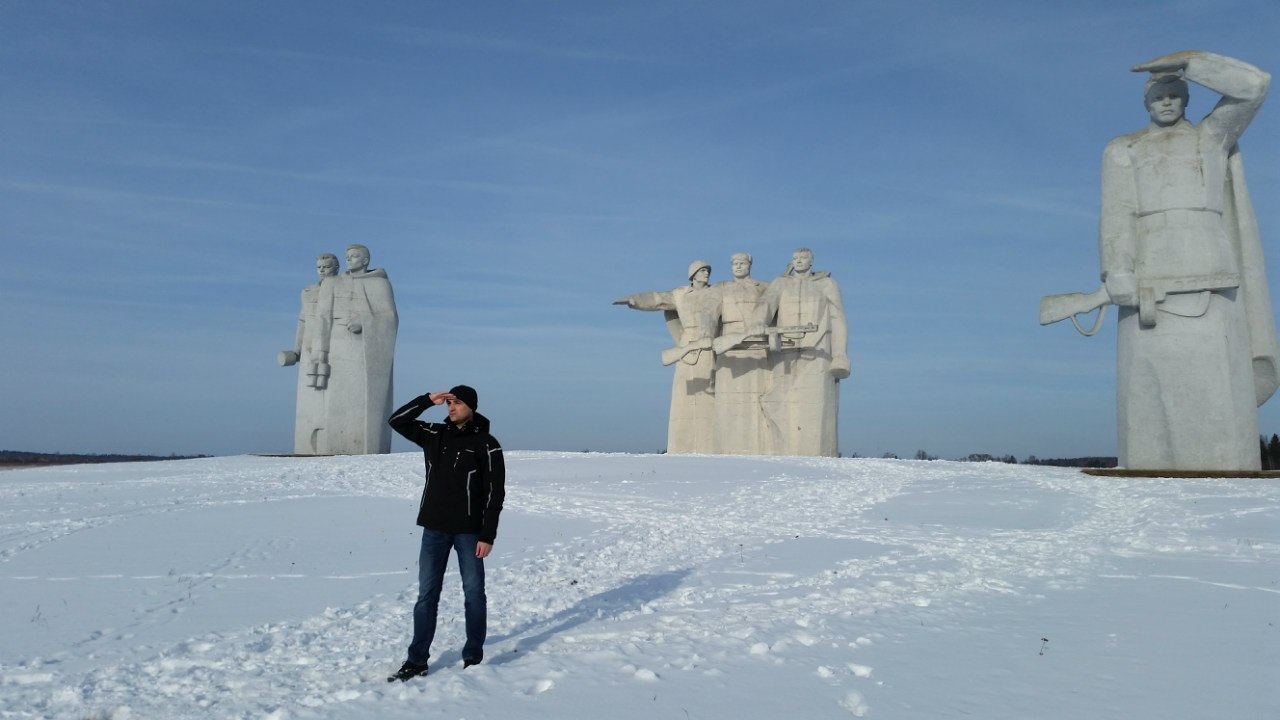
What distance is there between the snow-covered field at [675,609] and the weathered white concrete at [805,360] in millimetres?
8356

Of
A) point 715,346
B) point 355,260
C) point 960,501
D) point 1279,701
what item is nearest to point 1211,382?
point 960,501

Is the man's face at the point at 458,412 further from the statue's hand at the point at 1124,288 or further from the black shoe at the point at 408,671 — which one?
the statue's hand at the point at 1124,288

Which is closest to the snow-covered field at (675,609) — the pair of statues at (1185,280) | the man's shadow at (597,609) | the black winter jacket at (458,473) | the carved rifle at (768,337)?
the man's shadow at (597,609)

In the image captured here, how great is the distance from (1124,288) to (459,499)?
1329 centimetres

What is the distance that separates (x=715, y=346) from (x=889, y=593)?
15162mm

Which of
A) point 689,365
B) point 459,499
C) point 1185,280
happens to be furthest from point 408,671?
point 689,365

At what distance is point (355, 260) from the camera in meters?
23.6

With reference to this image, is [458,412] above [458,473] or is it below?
above

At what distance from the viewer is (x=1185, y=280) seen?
15344mm

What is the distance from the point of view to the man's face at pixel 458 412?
5551mm

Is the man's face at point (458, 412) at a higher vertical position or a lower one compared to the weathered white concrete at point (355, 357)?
lower

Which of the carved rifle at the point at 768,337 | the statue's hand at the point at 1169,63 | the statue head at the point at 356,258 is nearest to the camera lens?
the statue's hand at the point at 1169,63

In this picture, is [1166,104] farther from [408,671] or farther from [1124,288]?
[408,671]

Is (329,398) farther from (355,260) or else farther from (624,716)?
(624,716)
